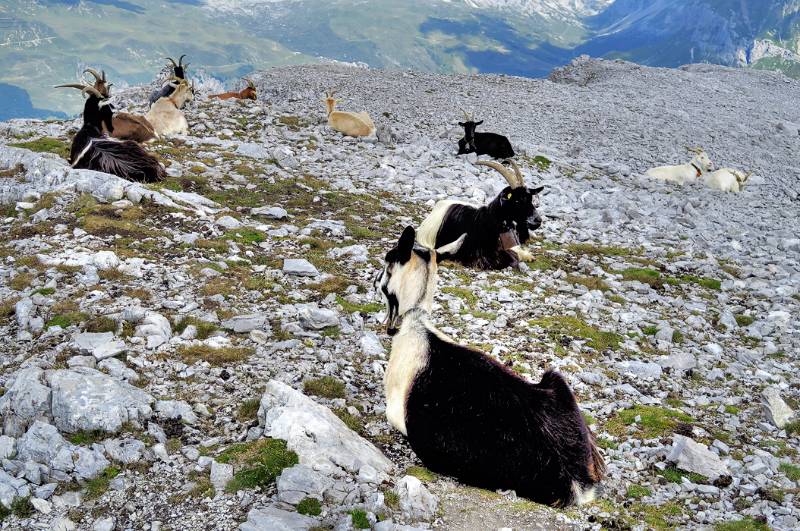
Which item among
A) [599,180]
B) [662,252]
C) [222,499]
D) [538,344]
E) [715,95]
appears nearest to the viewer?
[222,499]

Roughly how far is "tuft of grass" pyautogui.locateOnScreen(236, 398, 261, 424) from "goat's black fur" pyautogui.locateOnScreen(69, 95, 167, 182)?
1000cm

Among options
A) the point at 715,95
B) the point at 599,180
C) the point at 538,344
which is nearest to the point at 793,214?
A: the point at 599,180

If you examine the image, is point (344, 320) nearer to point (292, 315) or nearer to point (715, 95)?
point (292, 315)

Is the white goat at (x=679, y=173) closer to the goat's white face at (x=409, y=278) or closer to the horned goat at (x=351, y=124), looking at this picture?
the horned goat at (x=351, y=124)

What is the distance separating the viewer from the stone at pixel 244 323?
851 centimetres

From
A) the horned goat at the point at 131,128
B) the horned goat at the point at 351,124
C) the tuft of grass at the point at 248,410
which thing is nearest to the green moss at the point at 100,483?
the tuft of grass at the point at 248,410

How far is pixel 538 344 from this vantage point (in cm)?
907

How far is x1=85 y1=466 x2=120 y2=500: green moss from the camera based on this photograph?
16.9 ft

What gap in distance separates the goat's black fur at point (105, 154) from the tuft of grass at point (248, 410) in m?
10.0

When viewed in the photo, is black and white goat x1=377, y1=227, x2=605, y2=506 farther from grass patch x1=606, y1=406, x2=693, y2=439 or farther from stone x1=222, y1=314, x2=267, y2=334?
stone x1=222, y1=314, x2=267, y2=334

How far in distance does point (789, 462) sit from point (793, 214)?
14.5 metres

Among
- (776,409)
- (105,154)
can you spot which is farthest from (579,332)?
(105,154)

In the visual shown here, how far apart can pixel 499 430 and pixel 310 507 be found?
194cm

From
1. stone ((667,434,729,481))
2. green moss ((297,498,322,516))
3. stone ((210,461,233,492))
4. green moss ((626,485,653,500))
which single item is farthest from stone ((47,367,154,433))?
stone ((667,434,729,481))
